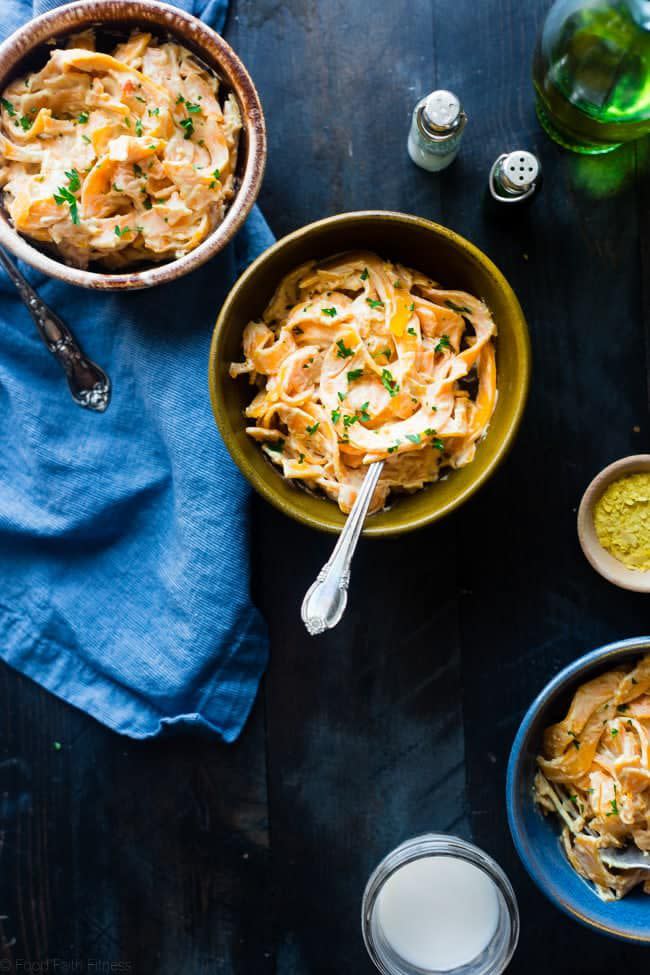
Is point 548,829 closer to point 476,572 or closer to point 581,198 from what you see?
point 476,572

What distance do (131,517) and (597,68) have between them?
1531 millimetres

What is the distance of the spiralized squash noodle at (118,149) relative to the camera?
200 cm

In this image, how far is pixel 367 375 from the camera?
6.65 ft

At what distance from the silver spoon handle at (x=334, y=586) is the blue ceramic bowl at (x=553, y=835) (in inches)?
21.7

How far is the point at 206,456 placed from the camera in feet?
7.44

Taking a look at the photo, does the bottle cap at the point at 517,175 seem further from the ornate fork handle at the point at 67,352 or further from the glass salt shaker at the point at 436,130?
the ornate fork handle at the point at 67,352

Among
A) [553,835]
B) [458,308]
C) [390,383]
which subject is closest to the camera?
[390,383]

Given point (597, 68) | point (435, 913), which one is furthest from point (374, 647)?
point (597, 68)

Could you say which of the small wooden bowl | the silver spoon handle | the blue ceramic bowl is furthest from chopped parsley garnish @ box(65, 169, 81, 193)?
the blue ceramic bowl

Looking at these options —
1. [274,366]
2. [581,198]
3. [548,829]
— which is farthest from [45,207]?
[548,829]

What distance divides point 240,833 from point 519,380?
1.38 meters

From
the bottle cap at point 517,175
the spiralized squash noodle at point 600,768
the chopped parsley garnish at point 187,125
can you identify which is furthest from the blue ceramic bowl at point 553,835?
the chopped parsley garnish at point 187,125

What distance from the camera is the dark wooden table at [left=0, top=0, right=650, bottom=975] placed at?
7.70 ft

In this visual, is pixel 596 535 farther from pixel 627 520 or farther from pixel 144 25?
pixel 144 25
